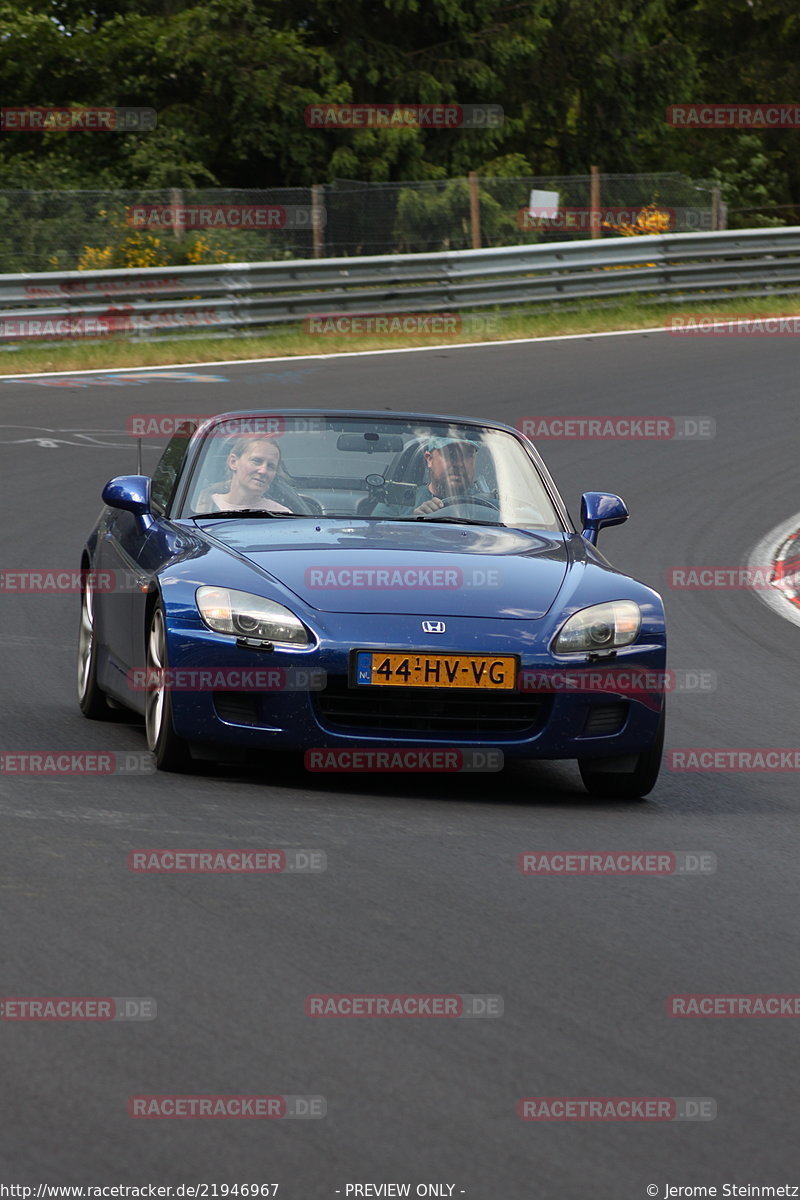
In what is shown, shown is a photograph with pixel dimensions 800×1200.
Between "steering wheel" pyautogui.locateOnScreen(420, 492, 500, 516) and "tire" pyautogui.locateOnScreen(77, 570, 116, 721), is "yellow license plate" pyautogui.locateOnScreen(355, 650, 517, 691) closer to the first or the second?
"steering wheel" pyautogui.locateOnScreen(420, 492, 500, 516)

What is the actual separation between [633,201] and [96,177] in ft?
29.1

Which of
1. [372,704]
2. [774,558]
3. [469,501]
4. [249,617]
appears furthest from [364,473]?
[774,558]

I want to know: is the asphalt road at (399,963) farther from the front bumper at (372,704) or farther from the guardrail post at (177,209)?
the guardrail post at (177,209)

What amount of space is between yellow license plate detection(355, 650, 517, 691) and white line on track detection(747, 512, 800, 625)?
522cm

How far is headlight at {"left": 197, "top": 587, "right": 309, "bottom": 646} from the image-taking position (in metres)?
6.68

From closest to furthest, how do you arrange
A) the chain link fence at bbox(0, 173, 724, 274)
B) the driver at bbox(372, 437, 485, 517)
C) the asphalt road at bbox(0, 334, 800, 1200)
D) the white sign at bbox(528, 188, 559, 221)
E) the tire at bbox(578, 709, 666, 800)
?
the asphalt road at bbox(0, 334, 800, 1200), the tire at bbox(578, 709, 666, 800), the driver at bbox(372, 437, 485, 517), the chain link fence at bbox(0, 173, 724, 274), the white sign at bbox(528, 188, 559, 221)

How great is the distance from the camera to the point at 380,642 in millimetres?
6648

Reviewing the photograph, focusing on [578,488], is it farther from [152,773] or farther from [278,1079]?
[278,1079]

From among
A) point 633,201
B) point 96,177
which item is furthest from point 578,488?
point 96,177

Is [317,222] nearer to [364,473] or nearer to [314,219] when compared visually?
[314,219]

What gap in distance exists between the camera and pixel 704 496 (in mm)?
15742

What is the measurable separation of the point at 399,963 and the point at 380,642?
197cm

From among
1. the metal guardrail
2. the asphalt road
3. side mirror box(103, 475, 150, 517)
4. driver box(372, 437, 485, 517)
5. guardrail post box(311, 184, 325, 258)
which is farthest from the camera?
guardrail post box(311, 184, 325, 258)

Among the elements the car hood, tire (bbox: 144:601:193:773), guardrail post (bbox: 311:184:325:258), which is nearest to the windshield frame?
the car hood
